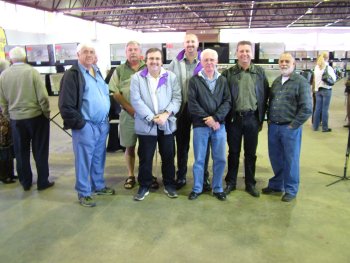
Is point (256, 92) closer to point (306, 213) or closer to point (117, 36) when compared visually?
point (306, 213)

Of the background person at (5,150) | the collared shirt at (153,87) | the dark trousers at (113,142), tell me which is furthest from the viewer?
the dark trousers at (113,142)

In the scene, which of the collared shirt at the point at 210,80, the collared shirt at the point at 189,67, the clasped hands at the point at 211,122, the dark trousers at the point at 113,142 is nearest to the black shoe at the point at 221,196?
the clasped hands at the point at 211,122

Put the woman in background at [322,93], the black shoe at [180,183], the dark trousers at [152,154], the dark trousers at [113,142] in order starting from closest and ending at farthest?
the dark trousers at [152,154] < the black shoe at [180,183] < the dark trousers at [113,142] < the woman in background at [322,93]

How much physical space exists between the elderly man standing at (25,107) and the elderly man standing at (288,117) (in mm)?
2285

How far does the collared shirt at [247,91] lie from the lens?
3084 millimetres

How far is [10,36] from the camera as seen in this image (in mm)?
15250

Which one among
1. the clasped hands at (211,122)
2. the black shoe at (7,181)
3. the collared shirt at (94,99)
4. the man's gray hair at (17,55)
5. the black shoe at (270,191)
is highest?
the man's gray hair at (17,55)

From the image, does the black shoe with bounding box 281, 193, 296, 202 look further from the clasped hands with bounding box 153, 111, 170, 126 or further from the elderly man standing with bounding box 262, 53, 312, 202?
the clasped hands with bounding box 153, 111, 170, 126

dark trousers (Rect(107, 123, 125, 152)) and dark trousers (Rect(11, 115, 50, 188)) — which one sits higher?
dark trousers (Rect(11, 115, 50, 188))

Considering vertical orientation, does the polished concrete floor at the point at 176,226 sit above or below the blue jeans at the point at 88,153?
below

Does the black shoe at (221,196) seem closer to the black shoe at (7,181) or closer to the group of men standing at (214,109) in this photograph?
the group of men standing at (214,109)

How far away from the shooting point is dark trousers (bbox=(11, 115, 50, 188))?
341cm

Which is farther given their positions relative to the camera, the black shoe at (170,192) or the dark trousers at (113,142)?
the dark trousers at (113,142)

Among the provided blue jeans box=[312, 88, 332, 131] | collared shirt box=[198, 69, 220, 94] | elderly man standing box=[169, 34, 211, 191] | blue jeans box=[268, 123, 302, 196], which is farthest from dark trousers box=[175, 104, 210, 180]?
blue jeans box=[312, 88, 332, 131]
